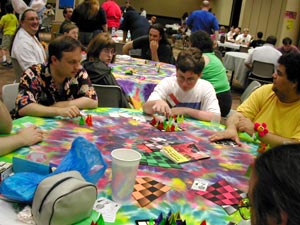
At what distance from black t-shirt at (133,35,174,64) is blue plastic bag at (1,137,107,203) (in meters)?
3.73

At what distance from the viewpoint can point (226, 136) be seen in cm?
208

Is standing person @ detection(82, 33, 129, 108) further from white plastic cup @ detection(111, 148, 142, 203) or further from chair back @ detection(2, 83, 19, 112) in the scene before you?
white plastic cup @ detection(111, 148, 142, 203)

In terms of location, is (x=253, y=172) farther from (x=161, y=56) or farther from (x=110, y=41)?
(x=161, y=56)

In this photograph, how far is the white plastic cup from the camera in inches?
48.8

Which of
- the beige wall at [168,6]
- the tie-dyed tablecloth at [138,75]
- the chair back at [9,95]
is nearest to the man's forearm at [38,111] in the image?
the chair back at [9,95]

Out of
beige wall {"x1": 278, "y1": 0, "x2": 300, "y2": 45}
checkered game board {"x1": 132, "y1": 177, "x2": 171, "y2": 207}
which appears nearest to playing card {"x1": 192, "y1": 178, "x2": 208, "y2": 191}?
checkered game board {"x1": 132, "y1": 177, "x2": 171, "y2": 207}

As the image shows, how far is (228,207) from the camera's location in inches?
53.4

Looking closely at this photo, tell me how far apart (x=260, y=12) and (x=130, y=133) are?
14.8 m

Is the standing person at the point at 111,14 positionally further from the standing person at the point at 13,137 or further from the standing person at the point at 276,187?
the standing person at the point at 276,187

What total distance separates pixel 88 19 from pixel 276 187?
538cm

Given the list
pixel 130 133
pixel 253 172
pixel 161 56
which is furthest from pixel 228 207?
pixel 161 56

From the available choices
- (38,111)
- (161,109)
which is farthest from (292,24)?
(38,111)

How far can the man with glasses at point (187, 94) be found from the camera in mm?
2383

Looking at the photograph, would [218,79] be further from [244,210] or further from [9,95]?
[244,210]
